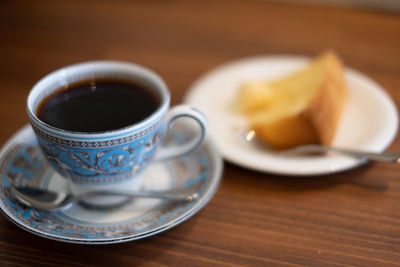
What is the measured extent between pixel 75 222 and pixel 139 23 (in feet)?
2.60

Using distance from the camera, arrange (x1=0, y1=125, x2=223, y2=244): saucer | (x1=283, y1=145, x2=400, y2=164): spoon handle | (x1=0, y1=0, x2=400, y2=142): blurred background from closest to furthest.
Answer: (x1=0, y1=125, x2=223, y2=244): saucer, (x1=283, y1=145, x2=400, y2=164): spoon handle, (x1=0, y1=0, x2=400, y2=142): blurred background

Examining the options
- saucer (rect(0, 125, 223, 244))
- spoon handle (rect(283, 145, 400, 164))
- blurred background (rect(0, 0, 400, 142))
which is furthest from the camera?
blurred background (rect(0, 0, 400, 142))

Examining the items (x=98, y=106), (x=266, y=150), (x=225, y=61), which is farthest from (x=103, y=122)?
(x=225, y=61)

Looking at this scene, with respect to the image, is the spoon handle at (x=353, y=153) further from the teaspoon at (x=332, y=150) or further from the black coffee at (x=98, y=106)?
the black coffee at (x=98, y=106)

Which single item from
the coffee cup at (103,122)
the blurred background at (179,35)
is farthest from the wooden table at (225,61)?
the coffee cup at (103,122)

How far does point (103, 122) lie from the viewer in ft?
1.94

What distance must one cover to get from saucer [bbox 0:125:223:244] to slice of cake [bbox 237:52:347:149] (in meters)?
0.15

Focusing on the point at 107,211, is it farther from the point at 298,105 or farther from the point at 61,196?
the point at 298,105

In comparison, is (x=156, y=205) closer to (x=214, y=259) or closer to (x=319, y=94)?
(x=214, y=259)

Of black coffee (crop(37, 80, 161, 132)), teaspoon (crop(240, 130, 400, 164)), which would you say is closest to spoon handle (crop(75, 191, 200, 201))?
black coffee (crop(37, 80, 161, 132))

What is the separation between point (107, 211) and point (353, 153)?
0.42 m

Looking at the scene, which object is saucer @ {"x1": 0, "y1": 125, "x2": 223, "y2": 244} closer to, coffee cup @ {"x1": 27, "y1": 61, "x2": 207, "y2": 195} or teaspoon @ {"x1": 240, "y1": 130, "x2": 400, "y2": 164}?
coffee cup @ {"x1": 27, "y1": 61, "x2": 207, "y2": 195}

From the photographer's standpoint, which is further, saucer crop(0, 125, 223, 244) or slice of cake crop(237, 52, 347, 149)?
slice of cake crop(237, 52, 347, 149)

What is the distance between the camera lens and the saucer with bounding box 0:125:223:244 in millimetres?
539
